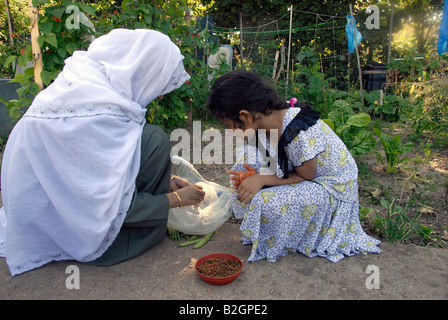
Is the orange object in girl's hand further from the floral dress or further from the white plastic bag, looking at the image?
the white plastic bag

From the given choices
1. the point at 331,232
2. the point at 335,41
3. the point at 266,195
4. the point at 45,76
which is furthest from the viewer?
the point at 335,41

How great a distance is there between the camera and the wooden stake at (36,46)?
110 inches

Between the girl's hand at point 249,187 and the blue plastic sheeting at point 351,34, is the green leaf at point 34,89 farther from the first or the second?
the blue plastic sheeting at point 351,34

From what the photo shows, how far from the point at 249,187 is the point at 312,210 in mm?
403

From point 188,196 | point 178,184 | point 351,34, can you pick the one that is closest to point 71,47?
point 178,184

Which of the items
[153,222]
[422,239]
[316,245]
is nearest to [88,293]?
[153,222]

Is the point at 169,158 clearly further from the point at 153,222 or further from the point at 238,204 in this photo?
the point at 238,204

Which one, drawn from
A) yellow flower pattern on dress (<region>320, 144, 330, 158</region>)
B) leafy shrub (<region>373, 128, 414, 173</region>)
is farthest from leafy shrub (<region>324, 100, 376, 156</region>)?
yellow flower pattern on dress (<region>320, 144, 330, 158</region>)

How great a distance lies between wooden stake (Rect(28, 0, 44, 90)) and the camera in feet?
9.17

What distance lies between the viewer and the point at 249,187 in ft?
6.64

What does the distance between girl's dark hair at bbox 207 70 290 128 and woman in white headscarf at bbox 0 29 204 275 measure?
16.9 inches

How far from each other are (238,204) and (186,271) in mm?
570

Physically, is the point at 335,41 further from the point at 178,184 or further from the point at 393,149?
the point at 178,184

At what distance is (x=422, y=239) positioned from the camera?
2.36m
